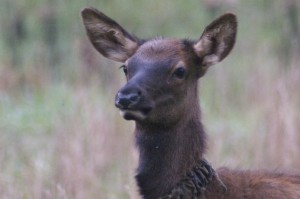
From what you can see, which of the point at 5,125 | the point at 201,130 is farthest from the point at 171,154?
the point at 5,125

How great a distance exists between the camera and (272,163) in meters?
11.6

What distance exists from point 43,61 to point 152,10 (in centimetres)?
398

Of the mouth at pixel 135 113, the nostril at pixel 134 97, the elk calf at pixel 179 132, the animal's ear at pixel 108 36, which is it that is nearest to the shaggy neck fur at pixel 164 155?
the elk calf at pixel 179 132

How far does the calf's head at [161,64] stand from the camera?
26.4 feet

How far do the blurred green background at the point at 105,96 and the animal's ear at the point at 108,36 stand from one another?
59.4 inches

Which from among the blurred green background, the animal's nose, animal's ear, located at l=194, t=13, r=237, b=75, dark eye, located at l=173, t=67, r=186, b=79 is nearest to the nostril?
the animal's nose

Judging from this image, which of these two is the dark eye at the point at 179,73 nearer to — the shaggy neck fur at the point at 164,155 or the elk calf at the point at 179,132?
the elk calf at the point at 179,132

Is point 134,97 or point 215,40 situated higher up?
point 215,40

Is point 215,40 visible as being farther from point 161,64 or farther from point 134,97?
point 134,97

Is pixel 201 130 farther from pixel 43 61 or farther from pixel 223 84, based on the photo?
pixel 43 61

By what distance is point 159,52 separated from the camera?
8.49 meters

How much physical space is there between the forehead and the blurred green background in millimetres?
1822

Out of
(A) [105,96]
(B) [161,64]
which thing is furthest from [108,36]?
(A) [105,96]

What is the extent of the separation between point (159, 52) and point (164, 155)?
0.72 m
